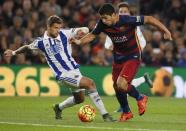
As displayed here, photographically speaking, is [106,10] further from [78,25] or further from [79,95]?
[78,25]

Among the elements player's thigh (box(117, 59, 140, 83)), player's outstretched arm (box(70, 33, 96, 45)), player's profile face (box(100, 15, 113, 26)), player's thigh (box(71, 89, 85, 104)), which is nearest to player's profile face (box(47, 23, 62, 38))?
player's outstretched arm (box(70, 33, 96, 45))

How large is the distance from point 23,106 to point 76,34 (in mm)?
4696

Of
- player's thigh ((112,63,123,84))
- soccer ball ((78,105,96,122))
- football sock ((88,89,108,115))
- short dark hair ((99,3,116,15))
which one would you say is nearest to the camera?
short dark hair ((99,3,116,15))

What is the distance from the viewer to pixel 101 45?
25797mm

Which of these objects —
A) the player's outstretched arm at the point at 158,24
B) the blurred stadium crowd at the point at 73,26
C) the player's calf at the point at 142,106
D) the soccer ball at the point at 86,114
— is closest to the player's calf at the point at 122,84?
the player's calf at the point at 142,106

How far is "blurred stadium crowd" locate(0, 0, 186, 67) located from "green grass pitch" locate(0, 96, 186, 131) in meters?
2.74

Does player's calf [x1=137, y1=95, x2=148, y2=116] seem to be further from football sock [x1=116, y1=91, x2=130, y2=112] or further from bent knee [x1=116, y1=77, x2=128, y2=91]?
bent knee [x1=116, y1=77, x2=128, y2=91]

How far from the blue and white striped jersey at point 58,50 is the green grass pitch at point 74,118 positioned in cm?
106

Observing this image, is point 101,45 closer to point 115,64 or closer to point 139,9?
point 139,9

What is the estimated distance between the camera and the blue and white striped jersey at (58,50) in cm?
1509

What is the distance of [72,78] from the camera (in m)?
15.0

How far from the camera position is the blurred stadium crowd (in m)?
24.5

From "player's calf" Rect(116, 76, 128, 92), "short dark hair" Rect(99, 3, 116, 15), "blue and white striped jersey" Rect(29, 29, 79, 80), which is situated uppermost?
"short dark hair" Rect(99, 3, 116, 15)

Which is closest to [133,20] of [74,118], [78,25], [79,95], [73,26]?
[79,95]
